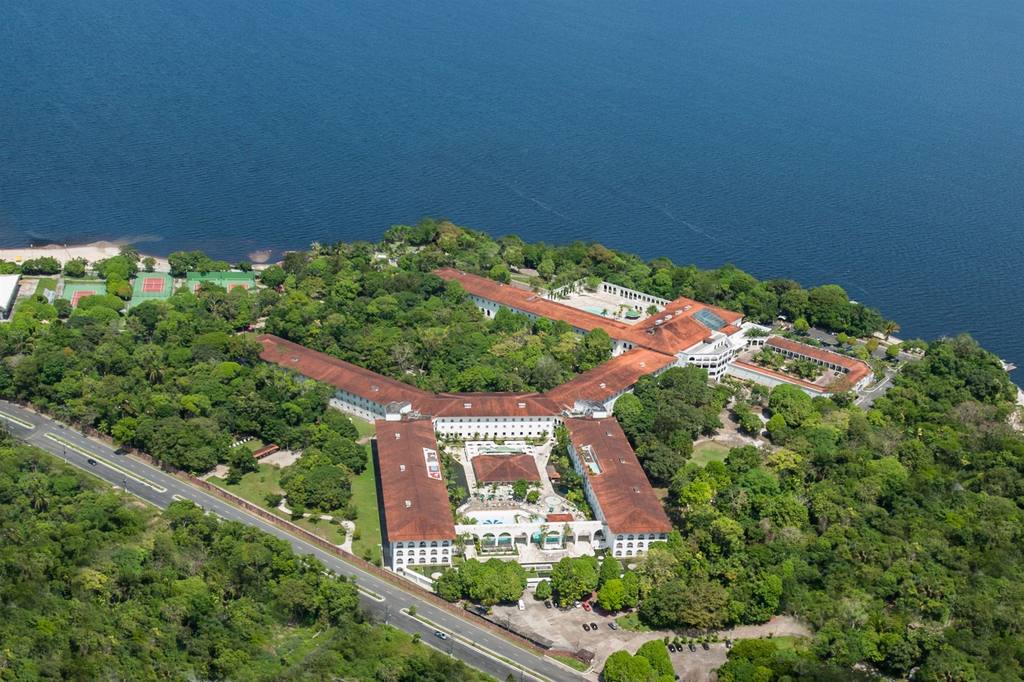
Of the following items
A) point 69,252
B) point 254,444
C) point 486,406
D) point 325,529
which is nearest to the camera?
point 325,529

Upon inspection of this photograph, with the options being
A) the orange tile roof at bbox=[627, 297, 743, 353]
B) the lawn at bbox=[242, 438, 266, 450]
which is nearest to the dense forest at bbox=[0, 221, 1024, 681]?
the lawn at bbox=[242, 438, 266, 450]

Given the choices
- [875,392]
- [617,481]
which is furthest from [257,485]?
[875,392]

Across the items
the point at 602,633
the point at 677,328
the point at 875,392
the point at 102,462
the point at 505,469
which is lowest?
the point at 102,462

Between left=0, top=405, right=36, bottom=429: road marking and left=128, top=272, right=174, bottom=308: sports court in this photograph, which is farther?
left=128, top=272, right=174, bottom=308: sports court

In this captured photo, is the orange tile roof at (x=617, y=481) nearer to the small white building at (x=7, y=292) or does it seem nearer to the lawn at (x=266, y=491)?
the lawn at (x=266, y=491)

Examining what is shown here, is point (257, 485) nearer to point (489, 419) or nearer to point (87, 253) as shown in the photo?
point (489, 419)

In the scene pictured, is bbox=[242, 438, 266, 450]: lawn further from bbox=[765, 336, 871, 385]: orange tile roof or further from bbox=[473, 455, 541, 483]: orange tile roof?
bbox=[765, 336, 871, 385]: orange tile roof

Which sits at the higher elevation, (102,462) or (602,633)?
(602,633)
